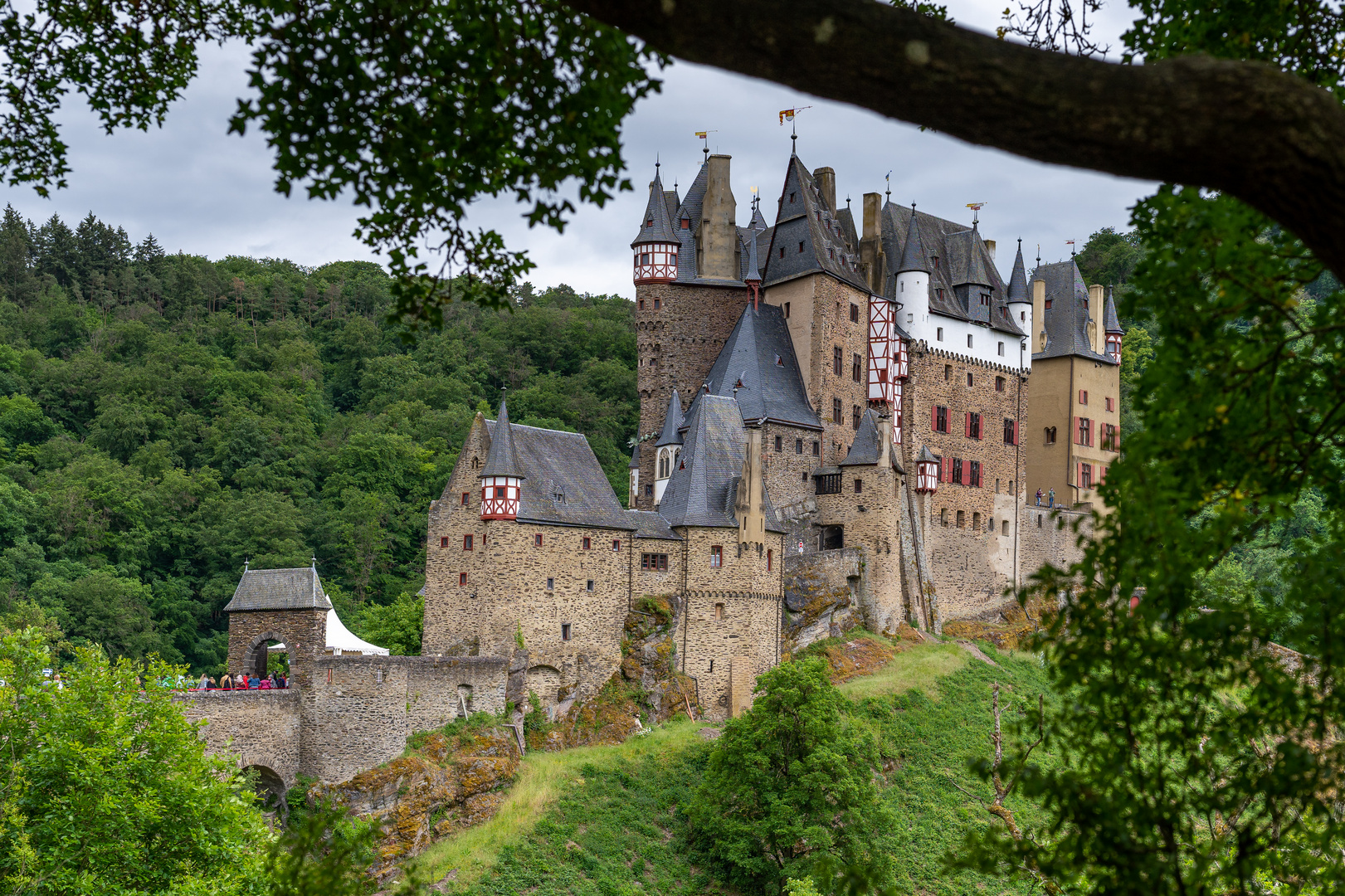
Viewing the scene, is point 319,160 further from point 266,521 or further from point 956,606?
point 266,521

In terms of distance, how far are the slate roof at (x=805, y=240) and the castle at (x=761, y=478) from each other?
0.38 ft

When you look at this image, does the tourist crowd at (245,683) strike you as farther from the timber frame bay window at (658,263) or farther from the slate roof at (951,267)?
the slate roof at (951,267)

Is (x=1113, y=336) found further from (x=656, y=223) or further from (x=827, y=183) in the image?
(x=656, y=223)

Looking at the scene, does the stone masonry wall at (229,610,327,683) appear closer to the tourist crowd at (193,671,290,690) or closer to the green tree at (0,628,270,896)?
the tourist crowd at (193,671,290,690)

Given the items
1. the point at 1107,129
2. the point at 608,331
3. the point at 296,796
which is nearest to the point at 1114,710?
the point at 1107,129

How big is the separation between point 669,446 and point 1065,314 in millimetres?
22667

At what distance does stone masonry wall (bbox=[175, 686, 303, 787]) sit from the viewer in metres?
31.3

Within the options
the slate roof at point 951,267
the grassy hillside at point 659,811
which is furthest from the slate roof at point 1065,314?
the grassy hillside at point 659,811

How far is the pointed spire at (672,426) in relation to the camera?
43719 millimetres

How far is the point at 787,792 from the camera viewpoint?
31797 millimetres

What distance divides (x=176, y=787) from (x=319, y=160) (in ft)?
54.7

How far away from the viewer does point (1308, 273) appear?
20.1 ft

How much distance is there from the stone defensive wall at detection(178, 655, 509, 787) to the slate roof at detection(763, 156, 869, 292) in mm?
20437

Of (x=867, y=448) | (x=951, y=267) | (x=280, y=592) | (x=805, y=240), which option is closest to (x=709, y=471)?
(x=867, y=448)
